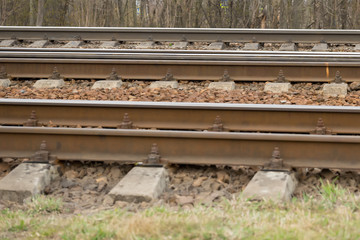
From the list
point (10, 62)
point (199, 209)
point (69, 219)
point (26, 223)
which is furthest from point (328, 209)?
point (10, 62)

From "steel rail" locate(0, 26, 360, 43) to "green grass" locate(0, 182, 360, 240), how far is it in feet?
24.8

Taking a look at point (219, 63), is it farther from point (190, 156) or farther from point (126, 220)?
point (126, 220)

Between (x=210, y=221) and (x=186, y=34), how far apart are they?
342 inches

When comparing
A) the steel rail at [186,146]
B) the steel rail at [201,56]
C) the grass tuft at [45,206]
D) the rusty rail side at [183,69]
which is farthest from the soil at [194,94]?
the grass tuft at [45,206]

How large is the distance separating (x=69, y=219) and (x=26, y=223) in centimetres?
32

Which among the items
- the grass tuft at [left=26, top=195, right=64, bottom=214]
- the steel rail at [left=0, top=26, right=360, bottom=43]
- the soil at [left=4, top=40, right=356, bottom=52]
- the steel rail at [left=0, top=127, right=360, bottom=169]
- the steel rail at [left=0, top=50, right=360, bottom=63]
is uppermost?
the steel rail at [left=0, top=26, right=360, bottom=43]

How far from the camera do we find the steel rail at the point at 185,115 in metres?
6.01

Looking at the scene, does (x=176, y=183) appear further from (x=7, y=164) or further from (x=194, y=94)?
(x=194, y=94)

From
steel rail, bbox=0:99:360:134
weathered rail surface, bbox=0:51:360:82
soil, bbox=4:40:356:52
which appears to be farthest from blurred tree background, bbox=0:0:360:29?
steel rail, bbox=0:99:360:134

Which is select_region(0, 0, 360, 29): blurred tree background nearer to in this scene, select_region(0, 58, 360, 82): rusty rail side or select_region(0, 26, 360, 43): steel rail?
select_region(0, 26, 360, 43): steel rail

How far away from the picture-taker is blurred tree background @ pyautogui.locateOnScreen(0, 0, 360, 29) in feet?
55.5

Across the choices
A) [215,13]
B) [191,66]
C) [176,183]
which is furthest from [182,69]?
[215,13]

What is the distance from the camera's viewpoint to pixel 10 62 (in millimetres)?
9289

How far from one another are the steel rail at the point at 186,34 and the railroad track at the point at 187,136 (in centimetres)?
601
